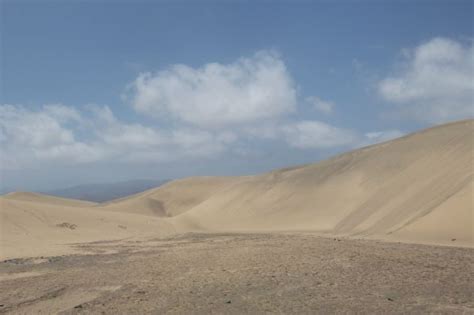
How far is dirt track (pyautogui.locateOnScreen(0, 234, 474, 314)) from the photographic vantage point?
30.7 feet

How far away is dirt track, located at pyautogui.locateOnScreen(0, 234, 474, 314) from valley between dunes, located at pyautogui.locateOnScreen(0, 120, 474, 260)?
4.28 meters

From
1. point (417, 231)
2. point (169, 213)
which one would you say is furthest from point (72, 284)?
point (169, 213)

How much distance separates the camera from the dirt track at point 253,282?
Result: 936cm

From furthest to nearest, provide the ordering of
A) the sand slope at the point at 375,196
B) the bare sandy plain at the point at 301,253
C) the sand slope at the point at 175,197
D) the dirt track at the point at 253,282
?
the sand slope at the point at 175,197 → the sand slope at the point at 375,196 → the bare sandy plain at the point at 301,253 → the dirt track at the point at 253,282

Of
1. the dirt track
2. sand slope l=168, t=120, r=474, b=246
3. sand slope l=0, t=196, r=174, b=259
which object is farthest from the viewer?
sand slope l=0, t=196, r=174, b=259

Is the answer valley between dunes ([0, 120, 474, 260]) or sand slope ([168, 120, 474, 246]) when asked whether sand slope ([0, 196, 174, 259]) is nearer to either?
valley between dunes ([0, 120, 474, 260])

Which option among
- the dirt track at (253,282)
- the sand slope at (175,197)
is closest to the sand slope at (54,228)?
the dirt track at (253,282)

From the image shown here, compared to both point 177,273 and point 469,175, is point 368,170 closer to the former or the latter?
point 469,175

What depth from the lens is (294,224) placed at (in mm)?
34531

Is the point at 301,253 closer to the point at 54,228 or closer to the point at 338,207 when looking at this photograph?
the point at 54,228

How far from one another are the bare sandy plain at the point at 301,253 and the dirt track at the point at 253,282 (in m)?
0.04

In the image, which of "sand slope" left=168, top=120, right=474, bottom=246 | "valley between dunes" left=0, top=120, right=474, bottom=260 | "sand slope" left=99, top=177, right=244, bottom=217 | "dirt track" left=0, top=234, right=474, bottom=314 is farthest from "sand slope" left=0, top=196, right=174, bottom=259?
"sand slope" left=99, top=177, right=244, bottom=217

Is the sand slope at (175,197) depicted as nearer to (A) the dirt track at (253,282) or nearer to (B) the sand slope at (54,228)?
(B) the sand slope at (54,228)

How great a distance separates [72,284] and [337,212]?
24184 millimetres
